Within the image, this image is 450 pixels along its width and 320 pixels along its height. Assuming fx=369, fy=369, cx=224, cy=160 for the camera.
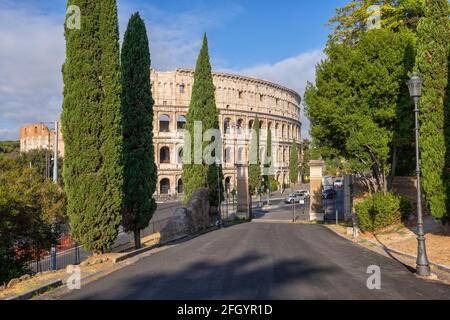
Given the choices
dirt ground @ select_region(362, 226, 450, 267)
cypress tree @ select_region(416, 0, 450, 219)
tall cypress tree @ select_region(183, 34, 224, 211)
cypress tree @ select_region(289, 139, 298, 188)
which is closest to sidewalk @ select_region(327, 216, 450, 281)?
dirt ground @ select_region(362, 226, 450, 267)

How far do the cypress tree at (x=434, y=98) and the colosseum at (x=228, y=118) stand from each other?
51878mm

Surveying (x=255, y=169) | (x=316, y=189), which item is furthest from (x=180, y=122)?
(x=316, y=189)

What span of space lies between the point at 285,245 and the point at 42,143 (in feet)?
244

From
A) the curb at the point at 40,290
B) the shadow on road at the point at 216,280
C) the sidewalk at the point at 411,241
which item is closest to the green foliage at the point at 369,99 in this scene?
the sidewalk at the point at 411,241

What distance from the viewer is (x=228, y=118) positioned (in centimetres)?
7262

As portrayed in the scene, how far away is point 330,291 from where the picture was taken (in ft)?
27.1

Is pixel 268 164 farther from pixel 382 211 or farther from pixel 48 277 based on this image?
pixel 48 277

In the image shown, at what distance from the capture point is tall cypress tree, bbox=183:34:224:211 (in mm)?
27688

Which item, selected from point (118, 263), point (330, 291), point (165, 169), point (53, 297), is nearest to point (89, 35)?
point (118, 263)

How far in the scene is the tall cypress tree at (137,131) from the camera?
16561 mm

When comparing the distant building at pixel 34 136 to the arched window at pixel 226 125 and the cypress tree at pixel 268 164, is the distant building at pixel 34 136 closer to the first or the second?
the arched window at pixel 226 125

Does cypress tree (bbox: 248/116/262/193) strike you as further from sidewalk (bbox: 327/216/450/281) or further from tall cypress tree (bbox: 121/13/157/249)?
tall cypress tree (bbox: 121/13/157/249)

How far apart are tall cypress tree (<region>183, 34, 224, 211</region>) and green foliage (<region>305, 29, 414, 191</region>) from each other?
9252mm
